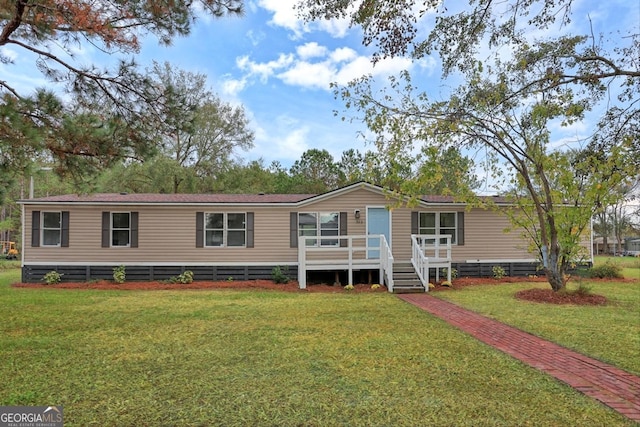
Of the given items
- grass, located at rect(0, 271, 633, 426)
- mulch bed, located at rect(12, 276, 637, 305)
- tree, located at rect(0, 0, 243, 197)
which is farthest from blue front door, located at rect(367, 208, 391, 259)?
tree, located at rect(0, 0, 243, 197)

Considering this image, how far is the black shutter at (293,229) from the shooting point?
13.2 metres

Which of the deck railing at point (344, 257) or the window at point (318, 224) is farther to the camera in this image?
the window at point (318, 224)

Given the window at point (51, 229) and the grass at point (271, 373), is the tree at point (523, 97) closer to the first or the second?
the grass at point (271, 373)

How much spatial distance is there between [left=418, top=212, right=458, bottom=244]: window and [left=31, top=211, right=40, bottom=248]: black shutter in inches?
507

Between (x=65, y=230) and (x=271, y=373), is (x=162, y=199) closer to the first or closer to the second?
(x=65, y=230)

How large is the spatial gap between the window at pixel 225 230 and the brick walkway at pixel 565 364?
7818mm

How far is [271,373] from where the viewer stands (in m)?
4.21

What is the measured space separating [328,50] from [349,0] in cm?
896

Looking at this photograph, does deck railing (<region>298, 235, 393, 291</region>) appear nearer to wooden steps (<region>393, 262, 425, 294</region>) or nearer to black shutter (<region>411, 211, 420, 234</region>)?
wooden steps (<region>393, 262, 425, 294</region>)

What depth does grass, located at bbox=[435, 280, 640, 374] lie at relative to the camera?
523cm

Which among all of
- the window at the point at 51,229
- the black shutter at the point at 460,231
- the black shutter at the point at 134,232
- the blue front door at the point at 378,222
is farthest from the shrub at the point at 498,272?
the window at the point at 51,229

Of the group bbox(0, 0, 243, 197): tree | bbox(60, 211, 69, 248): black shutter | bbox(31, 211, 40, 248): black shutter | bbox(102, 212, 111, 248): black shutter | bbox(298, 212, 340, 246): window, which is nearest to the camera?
bbox(0, 0, 243, 197): tree

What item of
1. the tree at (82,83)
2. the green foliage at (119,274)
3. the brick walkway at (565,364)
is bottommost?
the brick walkway at (565,364)

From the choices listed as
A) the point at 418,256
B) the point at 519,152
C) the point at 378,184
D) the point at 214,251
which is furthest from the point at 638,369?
the point at 214,251
